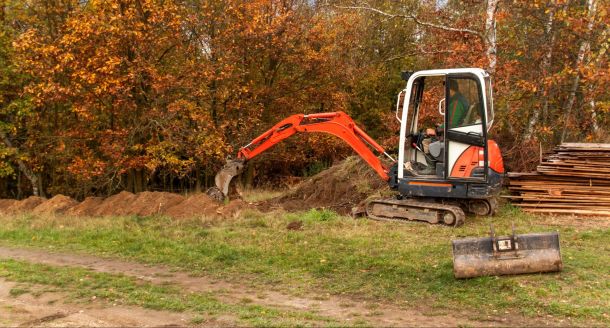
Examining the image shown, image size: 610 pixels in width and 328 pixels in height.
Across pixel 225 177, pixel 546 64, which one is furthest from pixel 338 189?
pixel 546 64

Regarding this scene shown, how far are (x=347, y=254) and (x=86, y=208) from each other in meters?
7.96

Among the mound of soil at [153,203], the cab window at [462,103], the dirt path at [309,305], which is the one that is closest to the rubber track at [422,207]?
the cab window at [462,103]

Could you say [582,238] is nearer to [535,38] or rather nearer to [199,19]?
[535,38]

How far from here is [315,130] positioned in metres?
12.9

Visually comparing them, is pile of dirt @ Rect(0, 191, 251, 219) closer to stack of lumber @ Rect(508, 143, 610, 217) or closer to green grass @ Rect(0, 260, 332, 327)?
green grass @ Rect(0, 260, 332, 327)

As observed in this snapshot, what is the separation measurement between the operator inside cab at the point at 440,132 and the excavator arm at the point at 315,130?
0.94 m

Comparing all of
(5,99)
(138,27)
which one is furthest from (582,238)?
Answer: (5,99)

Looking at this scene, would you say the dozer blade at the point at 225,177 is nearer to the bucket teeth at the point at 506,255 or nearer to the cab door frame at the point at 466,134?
the cab door frame at the point at 466,134

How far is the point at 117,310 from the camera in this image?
6.38 metres

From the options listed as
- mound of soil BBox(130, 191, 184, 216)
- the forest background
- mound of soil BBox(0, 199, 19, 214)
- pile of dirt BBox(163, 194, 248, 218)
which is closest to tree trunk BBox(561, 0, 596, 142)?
the forest background

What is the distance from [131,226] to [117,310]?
18.5ft

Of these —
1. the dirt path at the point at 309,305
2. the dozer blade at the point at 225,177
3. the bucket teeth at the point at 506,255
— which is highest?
the dozer blade at the point at 225,177

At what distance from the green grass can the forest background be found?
909 cm

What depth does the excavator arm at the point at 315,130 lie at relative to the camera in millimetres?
12344
